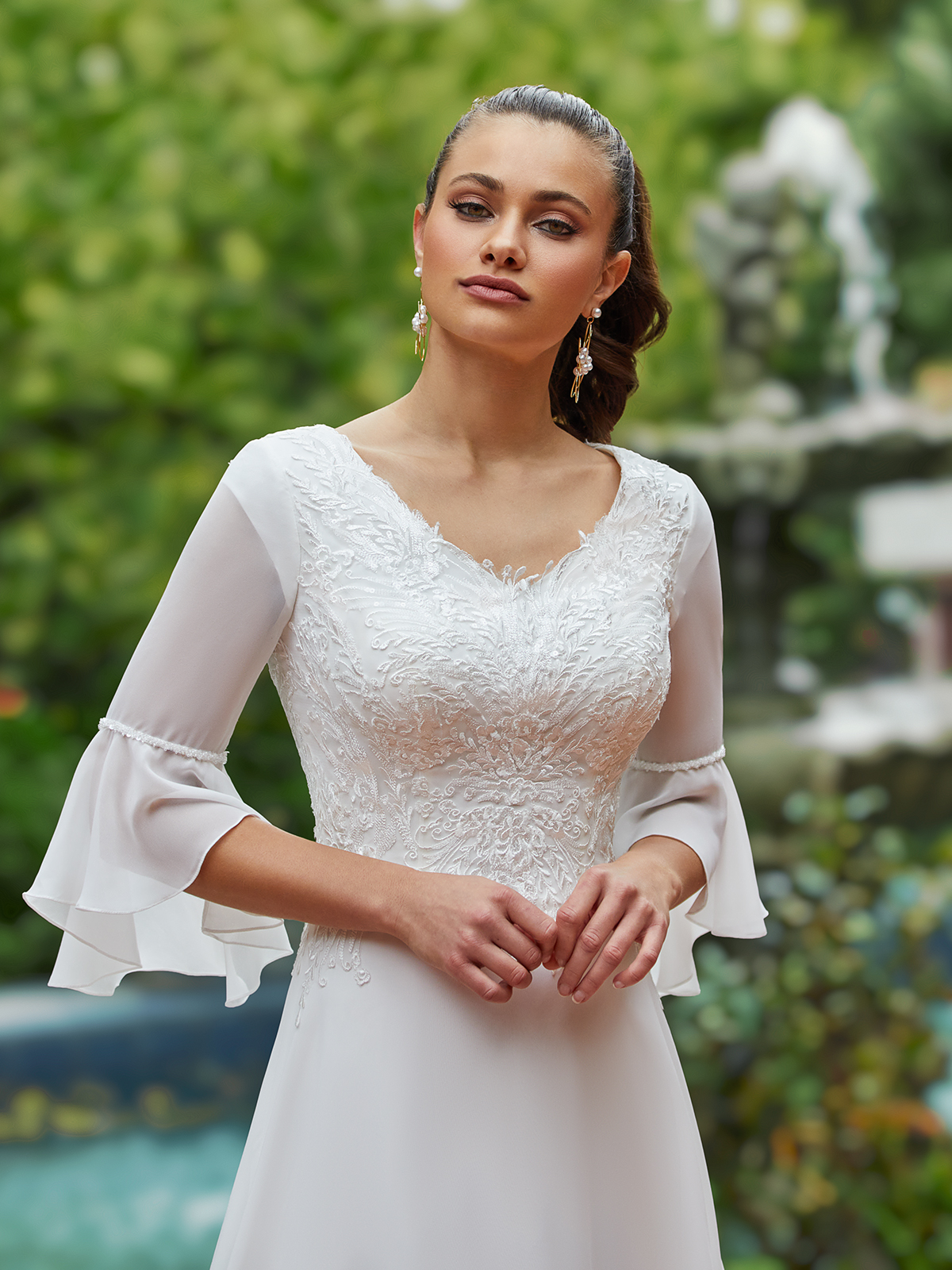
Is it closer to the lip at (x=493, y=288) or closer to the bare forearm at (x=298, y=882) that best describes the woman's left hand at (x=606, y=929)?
the bare forearm at (x=298, y=882)

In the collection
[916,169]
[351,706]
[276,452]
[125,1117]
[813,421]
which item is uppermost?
[916,169]

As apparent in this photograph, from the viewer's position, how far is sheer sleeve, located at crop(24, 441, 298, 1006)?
1.38 metres

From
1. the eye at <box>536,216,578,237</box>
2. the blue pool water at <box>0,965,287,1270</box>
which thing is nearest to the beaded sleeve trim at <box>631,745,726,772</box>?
the eye at <box>536,216,578,237</box>

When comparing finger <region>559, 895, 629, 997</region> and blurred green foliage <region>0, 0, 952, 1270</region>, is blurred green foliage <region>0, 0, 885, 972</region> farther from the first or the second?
finger <region>559, 895, 629, 997</region>

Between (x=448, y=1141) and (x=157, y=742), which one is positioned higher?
(x=157, y=742)

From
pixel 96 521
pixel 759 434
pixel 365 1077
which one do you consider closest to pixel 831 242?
pixel 759 434

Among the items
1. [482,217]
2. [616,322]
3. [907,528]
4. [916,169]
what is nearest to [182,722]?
[482,217]

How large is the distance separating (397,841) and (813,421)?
103 inches

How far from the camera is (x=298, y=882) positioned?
1359 mm

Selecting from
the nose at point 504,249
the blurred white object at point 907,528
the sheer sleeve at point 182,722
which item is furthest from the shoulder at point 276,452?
the blurred white object at point 907,528

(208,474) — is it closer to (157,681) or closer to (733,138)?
(733,138)

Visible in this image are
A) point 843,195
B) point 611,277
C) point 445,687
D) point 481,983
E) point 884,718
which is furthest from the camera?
point 843,195

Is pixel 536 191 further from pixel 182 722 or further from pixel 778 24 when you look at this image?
pixel 778 24

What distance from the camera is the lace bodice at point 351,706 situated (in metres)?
1.39
